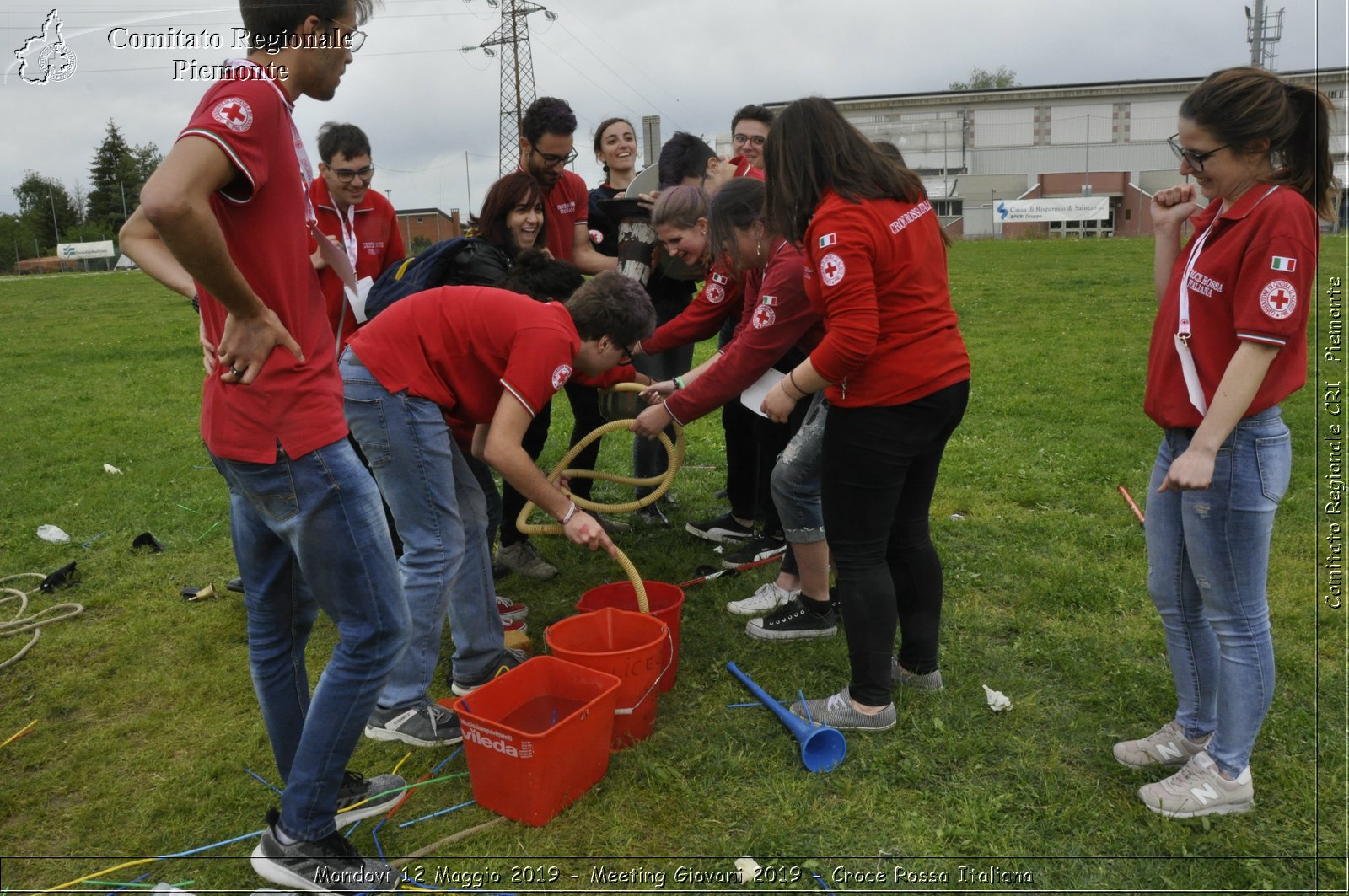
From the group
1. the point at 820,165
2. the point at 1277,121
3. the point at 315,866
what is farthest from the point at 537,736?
the point at 1277,121

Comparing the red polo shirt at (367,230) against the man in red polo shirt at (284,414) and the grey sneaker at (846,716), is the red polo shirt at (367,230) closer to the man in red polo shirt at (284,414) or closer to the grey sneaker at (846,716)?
the man in red polo shirt at (284,414)

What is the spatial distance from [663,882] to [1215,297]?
7.01 feet

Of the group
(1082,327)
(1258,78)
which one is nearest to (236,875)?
(1258,78)

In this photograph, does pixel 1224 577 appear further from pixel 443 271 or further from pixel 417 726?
pixel 443 271

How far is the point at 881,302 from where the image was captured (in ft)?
9.37

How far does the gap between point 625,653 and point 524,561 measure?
196 centimetres

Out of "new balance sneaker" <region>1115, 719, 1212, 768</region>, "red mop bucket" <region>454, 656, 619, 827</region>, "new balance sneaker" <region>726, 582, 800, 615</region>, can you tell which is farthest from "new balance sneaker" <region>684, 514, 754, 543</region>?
"new balance sneaker" <region>1115, 719, 1212, 768</region>

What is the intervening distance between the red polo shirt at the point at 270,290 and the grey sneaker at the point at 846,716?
74.9 inches

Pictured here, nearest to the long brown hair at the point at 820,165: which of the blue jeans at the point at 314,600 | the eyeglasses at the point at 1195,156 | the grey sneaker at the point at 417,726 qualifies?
the eyeglasses at the point at 1195,156

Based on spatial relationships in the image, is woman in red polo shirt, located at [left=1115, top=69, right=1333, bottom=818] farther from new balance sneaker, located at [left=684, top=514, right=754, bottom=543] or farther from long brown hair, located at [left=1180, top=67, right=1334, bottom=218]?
new balance sneaker, located at [left=684, top=514, right=754, bottom=543]

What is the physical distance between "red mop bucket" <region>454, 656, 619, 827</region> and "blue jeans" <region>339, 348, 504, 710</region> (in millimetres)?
344

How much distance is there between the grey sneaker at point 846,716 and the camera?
3176mm

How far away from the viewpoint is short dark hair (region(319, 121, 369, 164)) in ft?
14.5

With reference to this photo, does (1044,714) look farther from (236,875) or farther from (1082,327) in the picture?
(1082,327)
